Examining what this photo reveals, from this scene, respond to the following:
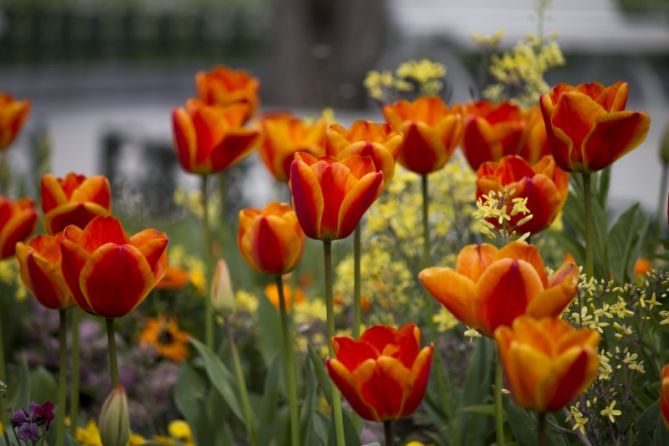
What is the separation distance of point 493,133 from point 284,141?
563mm

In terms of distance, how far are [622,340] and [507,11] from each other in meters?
11.7

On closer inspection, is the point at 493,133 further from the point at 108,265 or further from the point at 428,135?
the point at 108,265

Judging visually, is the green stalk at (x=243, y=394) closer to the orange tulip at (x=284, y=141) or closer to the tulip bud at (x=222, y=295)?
the tulip bud at (x=222, y=295)

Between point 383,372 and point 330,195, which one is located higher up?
point 330,195

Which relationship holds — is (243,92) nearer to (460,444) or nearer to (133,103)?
(460,444)

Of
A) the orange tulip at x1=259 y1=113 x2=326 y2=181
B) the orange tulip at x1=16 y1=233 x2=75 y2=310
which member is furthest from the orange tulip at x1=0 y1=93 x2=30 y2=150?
the orange tulip at x1=16 y1=233 x2=75 y2=310

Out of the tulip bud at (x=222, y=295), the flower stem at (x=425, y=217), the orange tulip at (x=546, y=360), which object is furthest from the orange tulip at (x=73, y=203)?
the orange tulip at (x=546, y=360)

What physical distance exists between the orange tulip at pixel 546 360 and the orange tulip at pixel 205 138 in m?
1.06

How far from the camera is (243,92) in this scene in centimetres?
270

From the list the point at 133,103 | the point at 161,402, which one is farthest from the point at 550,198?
the point at 133,103

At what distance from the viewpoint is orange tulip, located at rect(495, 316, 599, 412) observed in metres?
1.27

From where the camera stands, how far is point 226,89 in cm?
273

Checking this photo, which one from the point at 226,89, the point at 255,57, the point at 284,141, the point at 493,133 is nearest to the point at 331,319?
the point at 493,133

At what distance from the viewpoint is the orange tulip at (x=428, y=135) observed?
207cm
